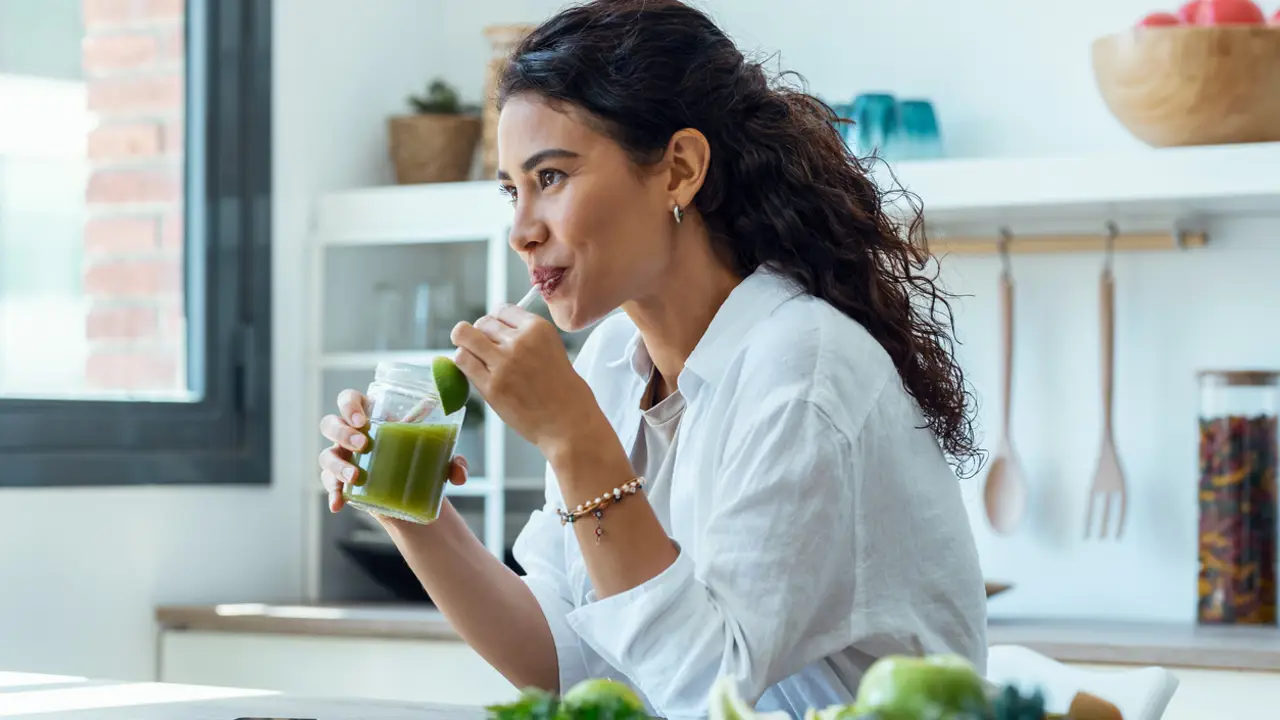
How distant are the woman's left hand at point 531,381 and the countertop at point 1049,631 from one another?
3.78 feet

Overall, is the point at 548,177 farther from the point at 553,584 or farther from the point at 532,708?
the point at 532,708

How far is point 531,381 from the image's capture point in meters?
1.21

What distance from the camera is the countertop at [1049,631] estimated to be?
2.04m

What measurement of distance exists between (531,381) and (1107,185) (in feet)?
4.46

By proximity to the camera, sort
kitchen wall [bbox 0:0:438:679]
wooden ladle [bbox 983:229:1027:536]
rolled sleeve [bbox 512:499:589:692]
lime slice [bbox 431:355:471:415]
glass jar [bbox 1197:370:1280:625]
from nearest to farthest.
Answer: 1. lime slice [bbox 431:355:471:415]
2. rolled sleeve [bbox 512:499:589:692]
3. glass jar [bbox 1197:370:1280:625]
4. kitchen wall [bbox 0:0:438:679]
5. wooden ladle [bbox 983:229:1027:536]

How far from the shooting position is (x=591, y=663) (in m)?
1.46

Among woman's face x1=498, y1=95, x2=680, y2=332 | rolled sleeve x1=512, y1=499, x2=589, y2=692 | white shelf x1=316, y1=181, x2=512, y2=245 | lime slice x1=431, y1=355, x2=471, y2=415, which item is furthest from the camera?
white shelf x1=316, y1=181, x2=512, y2=245

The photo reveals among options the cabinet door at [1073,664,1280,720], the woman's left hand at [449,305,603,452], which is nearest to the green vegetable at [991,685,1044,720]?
the woman's left hand at [449,305,603,452]

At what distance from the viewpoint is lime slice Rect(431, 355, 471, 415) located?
4.00ft

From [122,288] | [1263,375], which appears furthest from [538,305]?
[1263,375]

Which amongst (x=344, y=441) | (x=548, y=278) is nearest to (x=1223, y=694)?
(x=548, y=278)

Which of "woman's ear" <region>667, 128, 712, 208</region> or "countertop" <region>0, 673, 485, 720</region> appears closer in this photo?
"countertop" <region>0, 673, 485, 720</region>

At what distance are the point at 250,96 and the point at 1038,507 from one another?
155 centimetres

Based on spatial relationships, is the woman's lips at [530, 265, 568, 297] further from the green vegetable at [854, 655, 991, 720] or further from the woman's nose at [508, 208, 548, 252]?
the green vegetable at [854, 655, 991, 720]
